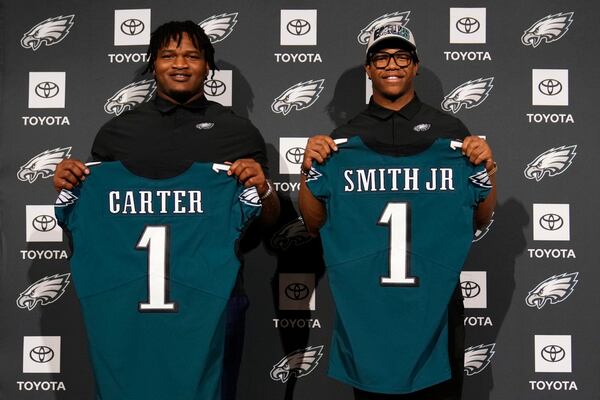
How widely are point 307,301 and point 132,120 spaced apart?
91 cm

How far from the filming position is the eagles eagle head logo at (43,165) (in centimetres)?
306

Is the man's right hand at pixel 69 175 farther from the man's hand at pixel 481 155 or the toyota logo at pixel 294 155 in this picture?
the man's hand at pixel 481 155

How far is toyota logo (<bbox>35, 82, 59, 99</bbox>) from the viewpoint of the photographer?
3.09 meters

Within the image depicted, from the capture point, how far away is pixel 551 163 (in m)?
2.97

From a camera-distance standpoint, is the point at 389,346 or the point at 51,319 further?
the point at 51,319

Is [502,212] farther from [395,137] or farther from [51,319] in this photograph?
[51,319]

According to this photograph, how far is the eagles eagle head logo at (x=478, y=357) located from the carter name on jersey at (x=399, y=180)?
81 cm

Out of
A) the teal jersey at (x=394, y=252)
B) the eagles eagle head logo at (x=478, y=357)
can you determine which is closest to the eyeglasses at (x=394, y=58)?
the teal jersey at (x=394, y=252)

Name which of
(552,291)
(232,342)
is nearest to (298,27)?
(232,342)

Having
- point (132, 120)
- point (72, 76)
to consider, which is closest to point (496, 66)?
point (132, 120)

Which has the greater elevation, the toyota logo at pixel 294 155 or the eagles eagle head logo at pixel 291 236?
the toyota logo at pixel 294 155

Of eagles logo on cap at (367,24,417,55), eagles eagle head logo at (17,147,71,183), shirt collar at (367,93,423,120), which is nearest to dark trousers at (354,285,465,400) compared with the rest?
shirt collar at (367,93,423,120)

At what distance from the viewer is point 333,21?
10.0ft

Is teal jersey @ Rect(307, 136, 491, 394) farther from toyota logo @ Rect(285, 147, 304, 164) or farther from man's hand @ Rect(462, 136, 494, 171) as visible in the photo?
toyota logo @ Rect(285, 147, 304, 164)
